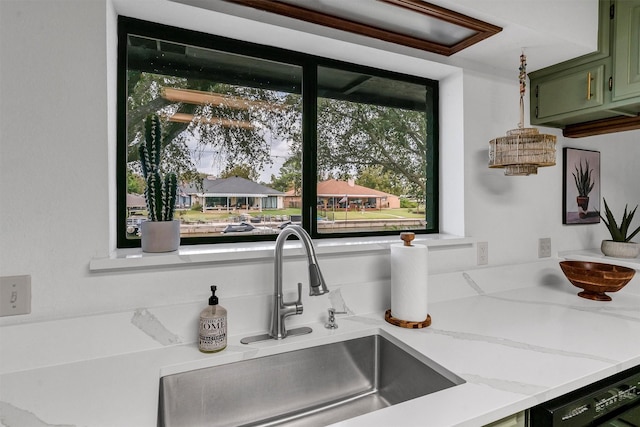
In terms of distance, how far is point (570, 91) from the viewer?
166 centimetres

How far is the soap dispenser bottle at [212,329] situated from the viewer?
1.04 m

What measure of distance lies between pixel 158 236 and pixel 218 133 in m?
0.51

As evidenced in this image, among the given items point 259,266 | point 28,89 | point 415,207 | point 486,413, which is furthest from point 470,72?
point 28,89

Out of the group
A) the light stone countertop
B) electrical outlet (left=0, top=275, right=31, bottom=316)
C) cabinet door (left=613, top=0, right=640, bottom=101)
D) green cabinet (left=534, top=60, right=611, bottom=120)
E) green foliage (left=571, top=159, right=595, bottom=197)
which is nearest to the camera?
the light stone countertop

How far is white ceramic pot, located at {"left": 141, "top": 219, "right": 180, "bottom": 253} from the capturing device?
43.5 inches

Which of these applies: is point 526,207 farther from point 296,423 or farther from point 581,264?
point 296,423

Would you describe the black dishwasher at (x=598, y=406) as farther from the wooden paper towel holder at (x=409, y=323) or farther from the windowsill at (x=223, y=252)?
the windowsill at (x=223, y=252)

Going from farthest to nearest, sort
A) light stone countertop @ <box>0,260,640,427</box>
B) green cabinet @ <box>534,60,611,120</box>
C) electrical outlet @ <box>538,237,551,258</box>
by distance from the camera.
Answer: electrical outlet @ <box>538,237,551,258</box>
green cabinet @ <box>534,60,611,120</box>
light stone countertop @ <box>0,260,640,427</box>

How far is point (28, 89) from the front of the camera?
3.10 feet

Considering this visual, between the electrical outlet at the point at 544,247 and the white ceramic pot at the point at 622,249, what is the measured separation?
288mm

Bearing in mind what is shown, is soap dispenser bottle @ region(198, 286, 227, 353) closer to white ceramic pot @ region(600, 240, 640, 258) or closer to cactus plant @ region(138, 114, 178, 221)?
cactus plant @ region(138, 114, 178, 221)

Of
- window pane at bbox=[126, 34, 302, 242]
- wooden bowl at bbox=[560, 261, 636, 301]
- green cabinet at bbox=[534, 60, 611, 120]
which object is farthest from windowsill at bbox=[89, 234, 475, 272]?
green cabinet at bbox=[534, 60, 611, 120]

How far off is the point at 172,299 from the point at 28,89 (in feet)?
2.41

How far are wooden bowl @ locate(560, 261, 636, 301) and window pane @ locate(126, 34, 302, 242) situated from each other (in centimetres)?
136
